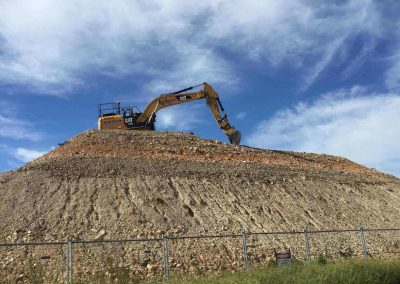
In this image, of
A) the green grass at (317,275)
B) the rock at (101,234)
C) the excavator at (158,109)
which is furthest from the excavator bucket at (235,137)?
the green grass at (317,275)

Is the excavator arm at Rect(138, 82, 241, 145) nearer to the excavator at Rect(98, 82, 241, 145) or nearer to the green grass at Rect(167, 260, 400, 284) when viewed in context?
the excavator at Rect(98, 82, 241, 145)

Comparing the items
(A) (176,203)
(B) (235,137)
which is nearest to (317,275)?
(A) (176,203)

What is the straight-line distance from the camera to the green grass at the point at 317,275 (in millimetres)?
12086

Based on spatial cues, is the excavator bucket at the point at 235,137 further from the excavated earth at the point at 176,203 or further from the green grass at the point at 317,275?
the green grass at the point at 317,275

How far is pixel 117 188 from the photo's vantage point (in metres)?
25.0

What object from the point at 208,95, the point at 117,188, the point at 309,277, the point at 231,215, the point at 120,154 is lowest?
the point at 309,277

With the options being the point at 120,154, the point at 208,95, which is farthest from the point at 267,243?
→ the point at 208,95

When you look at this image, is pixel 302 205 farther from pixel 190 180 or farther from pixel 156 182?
pixel 156 182

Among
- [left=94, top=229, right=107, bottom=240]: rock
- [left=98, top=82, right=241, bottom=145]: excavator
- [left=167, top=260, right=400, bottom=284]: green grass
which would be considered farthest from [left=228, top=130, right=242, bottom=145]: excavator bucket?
[left=167, top=260, right=400, bottom=284]: green grass

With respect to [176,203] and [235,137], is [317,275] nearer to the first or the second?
[176,203]

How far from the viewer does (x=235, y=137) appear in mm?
37312

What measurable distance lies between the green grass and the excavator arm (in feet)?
76.6

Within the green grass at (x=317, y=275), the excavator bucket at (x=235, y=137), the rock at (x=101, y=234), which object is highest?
the excavator bucket at (x=235, y=137)

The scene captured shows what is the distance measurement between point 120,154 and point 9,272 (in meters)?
12.8
